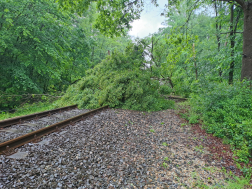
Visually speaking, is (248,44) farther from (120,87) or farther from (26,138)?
(26,138)

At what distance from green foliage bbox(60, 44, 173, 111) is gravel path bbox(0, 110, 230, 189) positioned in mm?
3139

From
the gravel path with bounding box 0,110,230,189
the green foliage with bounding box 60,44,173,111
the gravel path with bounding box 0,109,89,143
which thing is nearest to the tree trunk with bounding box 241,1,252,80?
the gravel path with bounding box 0,110,230,189

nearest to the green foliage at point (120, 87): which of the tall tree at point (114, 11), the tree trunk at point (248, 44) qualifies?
the tall tree at point (114, 11)

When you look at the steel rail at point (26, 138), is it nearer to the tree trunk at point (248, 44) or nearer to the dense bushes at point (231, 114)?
the dense bushes at point (231, 114)

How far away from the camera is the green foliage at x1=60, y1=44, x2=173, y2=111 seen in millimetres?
8672

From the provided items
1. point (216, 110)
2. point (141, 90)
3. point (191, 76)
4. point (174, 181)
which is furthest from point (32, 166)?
point (191, 76)

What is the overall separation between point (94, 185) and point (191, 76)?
14.3m

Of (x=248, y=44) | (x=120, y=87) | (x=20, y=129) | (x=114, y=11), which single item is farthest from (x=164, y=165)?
(x=114, y=11)

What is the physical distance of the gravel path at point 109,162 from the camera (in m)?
2.61

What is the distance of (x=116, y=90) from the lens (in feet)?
28.9

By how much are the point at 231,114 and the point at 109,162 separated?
180 inches

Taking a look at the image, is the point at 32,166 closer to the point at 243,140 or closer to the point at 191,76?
the point at 243,140

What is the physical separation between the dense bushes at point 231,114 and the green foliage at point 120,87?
308cm

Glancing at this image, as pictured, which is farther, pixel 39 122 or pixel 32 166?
pixel 39 122
